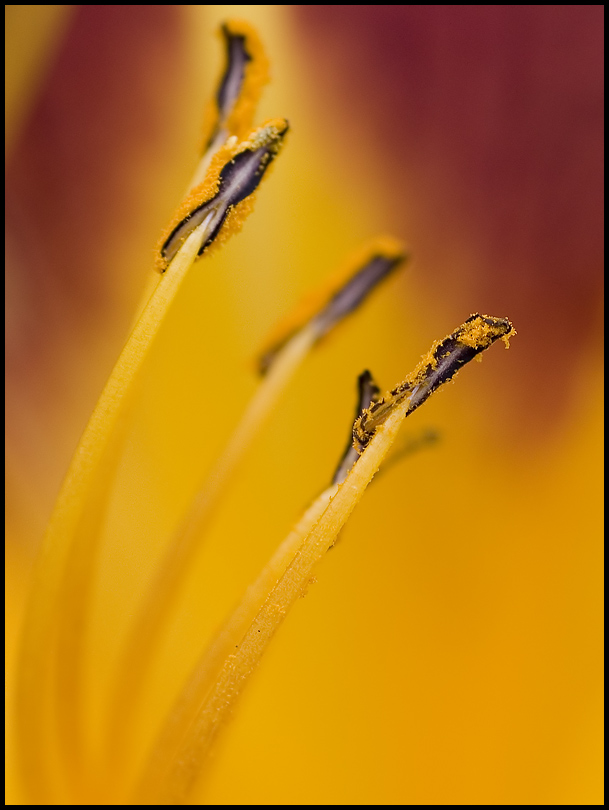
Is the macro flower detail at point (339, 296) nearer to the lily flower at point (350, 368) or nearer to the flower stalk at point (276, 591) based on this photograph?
the lily flower at point (350, 368)

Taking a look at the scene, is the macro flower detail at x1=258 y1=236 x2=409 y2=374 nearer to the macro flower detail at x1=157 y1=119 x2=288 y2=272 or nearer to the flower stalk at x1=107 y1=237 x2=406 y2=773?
the flower stalk at x1=107 y1=237 x2=406 y2=773

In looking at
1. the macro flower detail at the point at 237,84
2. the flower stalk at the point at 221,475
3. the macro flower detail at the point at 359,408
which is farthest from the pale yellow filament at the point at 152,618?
the macro flower detail at the point at 237,84

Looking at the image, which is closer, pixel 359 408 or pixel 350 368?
pixel 359 408

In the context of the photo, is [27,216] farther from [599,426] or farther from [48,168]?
[599,426]

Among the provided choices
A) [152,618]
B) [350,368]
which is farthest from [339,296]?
[152,618]

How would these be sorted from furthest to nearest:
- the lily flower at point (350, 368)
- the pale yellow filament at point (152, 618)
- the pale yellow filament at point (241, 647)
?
the lily flower at point (350, 368)
the pale yellow filament at point (152, 618)
the pale yellow filament at point (241, 647)

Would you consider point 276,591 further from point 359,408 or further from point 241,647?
point 359,408

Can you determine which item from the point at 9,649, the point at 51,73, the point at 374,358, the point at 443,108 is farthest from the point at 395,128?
the point at 9,649

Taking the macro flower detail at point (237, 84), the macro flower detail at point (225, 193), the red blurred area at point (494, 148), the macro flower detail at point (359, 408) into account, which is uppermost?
the red blurred area at point (494, 148)
